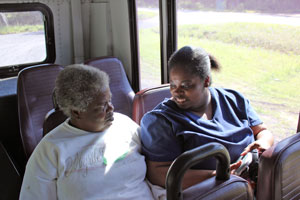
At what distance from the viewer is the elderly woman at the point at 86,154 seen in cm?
154

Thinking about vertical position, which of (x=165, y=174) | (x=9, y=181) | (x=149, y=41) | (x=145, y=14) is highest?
(x=145, y=14)

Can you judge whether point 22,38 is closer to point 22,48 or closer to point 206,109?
point 22,48

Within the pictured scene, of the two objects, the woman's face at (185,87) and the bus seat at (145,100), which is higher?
the woman's face at (185,87)

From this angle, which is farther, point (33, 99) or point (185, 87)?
point (33, 99)

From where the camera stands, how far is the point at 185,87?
1708mm

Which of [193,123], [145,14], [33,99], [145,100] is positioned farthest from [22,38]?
[193,123]

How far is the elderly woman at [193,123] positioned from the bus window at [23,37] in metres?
2.69

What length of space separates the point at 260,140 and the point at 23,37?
3136 millimetres

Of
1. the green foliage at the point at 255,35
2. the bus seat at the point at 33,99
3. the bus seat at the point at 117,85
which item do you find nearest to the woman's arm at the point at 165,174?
the green foliage at the point at 255,35

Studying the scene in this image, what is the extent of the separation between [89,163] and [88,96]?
0.32 meters

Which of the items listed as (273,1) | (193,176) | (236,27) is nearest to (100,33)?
(236,27)

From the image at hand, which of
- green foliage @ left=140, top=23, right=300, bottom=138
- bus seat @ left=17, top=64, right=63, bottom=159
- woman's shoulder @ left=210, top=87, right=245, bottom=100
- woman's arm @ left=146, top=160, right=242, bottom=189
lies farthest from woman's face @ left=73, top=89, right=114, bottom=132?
bus seat @ left=17, top=64, right=63, bottom=159

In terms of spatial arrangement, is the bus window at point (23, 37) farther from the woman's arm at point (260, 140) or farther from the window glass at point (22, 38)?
the woman's arm at point (260, 140)

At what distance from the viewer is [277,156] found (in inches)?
56.5
